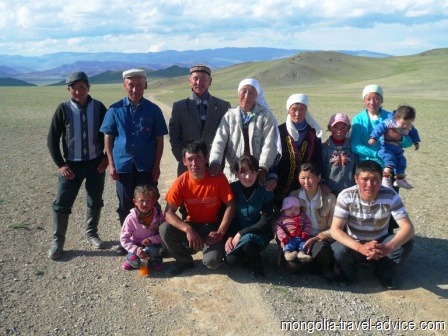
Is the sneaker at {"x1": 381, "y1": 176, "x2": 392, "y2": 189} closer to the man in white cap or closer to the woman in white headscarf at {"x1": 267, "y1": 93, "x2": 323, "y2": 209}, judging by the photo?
the woman in white headscarf at {"x1": 267, "y1": 93, "x2": 323, "y2": 209}

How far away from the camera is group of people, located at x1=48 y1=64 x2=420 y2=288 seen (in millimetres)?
4387

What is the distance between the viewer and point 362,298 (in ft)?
13.7

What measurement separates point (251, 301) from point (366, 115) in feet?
9.08

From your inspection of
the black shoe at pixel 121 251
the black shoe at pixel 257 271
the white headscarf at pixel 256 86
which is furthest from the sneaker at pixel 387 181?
the black shoe at pixel 121 251

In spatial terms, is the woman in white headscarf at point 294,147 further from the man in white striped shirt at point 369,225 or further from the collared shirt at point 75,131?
the collared shirt at point 75,131

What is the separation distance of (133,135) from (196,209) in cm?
119

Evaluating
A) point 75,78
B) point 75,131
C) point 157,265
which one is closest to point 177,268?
point 157,265

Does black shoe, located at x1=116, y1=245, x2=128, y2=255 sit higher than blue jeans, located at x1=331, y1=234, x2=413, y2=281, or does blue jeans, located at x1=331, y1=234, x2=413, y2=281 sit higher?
blue jeans, located at x1=331, y1=234, x2=413, y2=281

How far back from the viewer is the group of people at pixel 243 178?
4.39 metres

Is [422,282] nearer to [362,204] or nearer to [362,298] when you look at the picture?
[362,298]

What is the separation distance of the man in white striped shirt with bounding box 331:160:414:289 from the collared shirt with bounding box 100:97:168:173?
237 centimetres

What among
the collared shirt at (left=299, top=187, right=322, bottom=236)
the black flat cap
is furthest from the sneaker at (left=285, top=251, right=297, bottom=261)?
the black flat cap

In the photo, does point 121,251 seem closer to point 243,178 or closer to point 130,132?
point 130,132

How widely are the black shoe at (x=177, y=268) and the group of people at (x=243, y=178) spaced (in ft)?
0.05
